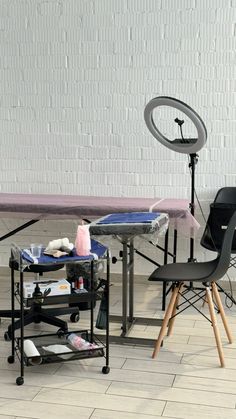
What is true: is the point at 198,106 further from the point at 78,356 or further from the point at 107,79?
the point at 78,356

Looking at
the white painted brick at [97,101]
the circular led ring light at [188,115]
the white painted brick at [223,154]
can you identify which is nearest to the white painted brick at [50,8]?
the white painted brick at [97,101]

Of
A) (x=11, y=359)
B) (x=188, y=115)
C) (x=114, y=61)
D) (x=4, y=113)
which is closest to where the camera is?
(x=11, y=359)

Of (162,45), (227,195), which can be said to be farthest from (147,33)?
(227,195)

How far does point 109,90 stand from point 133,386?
2.51 m

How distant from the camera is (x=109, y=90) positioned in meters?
4.60

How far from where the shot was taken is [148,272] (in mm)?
4754

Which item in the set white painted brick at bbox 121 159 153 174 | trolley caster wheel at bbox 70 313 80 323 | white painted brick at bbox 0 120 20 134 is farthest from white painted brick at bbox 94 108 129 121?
trolley caster wheel at bbox 70 313 80 323

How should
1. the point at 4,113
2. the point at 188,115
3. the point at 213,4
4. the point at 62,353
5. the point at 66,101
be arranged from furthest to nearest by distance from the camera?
the point at 4,113
the point at 66,101
the point at 213,4
the point at 188,115
the point at 62,353

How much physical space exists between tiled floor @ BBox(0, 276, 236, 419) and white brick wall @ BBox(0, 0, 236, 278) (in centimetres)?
155

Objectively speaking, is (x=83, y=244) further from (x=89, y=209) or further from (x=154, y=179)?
(x=154, y=179)

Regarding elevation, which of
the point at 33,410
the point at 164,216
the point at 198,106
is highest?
the point at 198,106

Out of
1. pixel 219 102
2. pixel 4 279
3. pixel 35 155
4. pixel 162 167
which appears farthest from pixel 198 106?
pixel 4 279

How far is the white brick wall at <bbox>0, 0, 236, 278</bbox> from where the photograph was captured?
174 inches

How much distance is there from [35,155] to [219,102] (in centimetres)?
148
